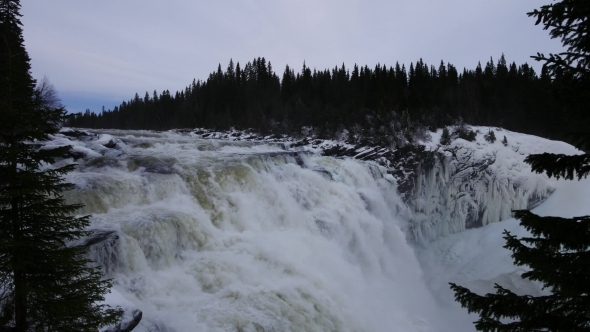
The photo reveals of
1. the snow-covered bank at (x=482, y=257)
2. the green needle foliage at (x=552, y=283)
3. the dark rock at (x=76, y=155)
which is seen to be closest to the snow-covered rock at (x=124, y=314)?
the green needle foliage at (x=552, y=283)

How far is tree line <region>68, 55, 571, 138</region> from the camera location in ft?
116

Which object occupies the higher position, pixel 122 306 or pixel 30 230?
pixel 30 230

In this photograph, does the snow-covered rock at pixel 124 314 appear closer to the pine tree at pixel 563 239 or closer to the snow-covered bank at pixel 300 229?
the snow-covered bank at pixel 300 229

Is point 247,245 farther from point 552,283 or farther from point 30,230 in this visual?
point 552,283

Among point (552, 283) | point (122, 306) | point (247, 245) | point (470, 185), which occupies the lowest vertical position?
point (247, 245)

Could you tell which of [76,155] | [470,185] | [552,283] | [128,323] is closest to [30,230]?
[128,323]

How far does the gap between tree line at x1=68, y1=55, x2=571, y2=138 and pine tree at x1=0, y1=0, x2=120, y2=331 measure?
884 inches

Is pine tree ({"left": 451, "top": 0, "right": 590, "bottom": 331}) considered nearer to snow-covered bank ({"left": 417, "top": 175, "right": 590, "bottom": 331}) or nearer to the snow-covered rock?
the snow-covered rock

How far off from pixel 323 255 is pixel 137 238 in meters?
6.72

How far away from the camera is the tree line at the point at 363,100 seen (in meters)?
35.3

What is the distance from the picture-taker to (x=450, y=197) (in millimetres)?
23562

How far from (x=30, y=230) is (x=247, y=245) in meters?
6.57

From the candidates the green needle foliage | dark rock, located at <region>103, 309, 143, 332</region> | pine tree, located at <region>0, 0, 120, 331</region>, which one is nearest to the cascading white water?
dark rock, located at <region>103, 309, 143, 332</region>

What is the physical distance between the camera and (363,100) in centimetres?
4684
